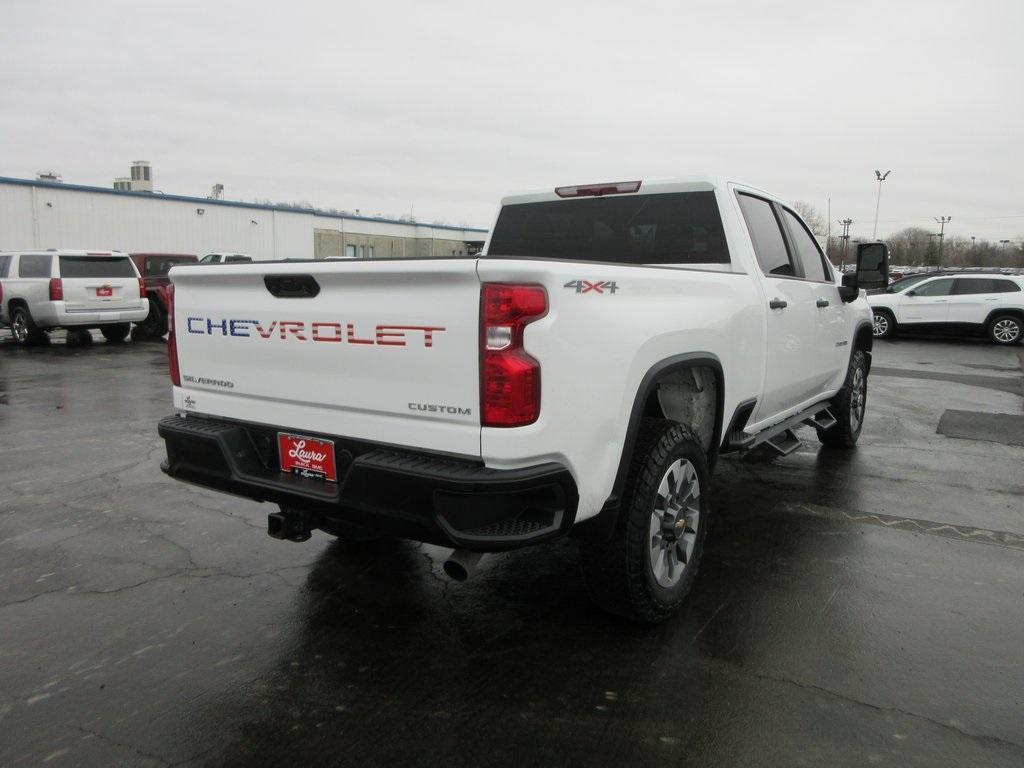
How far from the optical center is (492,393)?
2.58 meters

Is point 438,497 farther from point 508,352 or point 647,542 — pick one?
point 647,542

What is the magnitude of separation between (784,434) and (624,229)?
1974 mm

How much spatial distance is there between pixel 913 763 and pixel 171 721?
2454mm

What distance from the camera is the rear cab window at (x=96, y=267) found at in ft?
46.6

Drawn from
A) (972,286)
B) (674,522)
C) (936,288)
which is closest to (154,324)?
(674,522)

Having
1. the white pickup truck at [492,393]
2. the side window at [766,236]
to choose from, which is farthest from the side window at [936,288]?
the white pickup truck at [492,393]

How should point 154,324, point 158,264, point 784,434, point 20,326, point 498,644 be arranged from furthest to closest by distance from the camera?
point 158,264 < point 154,324 < point 20,326 < point 784,434 < point 498,644

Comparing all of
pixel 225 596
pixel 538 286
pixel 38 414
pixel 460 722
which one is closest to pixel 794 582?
pixel 460 722

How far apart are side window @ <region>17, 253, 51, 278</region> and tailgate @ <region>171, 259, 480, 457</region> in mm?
12757

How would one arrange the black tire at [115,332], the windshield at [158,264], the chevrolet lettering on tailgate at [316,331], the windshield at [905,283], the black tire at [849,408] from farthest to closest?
the windshield at [905,283] < the windshield at [158,264] < the black tire at [115,332] < the black tire at [849,408] < the chevrolet lettering on tailgate at [316,331]

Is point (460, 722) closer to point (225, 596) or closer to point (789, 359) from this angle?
point (225, 596)

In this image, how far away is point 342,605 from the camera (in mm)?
3596

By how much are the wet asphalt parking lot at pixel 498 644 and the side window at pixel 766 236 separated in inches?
62.0

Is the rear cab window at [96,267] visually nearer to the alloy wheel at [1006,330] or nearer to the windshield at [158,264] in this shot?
the windshield at [158,264]
